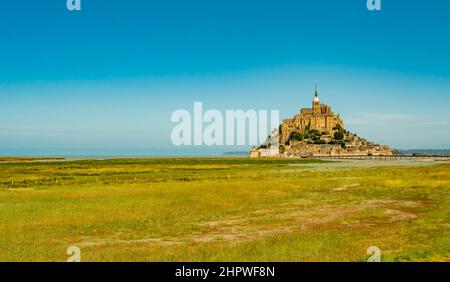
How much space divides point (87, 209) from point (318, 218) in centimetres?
1350

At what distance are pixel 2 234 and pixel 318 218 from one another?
14671 millimetres

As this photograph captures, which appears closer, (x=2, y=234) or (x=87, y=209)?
(x=2, y=234)

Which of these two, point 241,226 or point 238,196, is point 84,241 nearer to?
point 241,226

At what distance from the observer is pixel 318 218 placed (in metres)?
23.8

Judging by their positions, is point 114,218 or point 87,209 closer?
point 114,218

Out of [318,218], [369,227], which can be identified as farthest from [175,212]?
[369,227]
